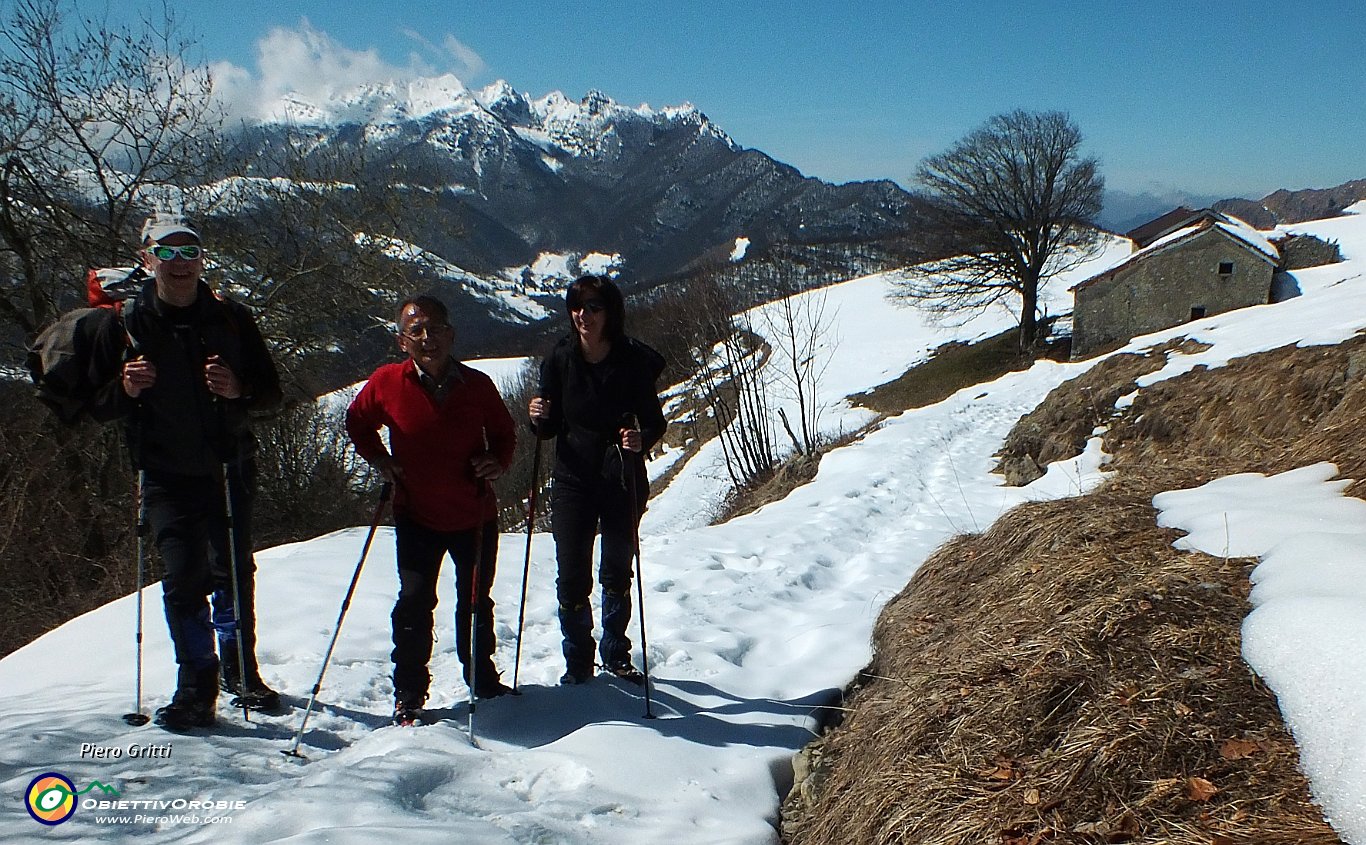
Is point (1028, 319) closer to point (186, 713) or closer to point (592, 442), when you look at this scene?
point (592, 442)

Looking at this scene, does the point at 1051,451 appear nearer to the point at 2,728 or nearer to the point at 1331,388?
the point at 1331,388

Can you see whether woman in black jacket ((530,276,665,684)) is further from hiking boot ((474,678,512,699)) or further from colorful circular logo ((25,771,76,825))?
colorful circular logo ((25,771,76,825))

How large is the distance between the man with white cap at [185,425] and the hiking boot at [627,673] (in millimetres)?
1881

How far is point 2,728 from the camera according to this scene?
331 centimetres

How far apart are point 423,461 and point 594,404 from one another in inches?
36.8

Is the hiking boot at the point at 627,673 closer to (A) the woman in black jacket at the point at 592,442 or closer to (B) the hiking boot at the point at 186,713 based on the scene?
(A) the woman in black jacket at the point at 592,442

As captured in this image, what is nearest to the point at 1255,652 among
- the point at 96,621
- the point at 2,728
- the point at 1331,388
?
the point at 2,728

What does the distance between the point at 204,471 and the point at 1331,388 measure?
337 inches

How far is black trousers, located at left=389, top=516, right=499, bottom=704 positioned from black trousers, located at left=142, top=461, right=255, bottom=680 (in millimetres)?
774

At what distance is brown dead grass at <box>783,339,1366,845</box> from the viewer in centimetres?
228

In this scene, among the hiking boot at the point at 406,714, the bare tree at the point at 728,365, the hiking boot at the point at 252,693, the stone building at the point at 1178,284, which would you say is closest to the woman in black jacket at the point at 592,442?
the hiking boot at the point at 406,714

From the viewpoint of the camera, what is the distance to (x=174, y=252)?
3.57m

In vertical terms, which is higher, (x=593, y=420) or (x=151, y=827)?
(x=593, y=420)

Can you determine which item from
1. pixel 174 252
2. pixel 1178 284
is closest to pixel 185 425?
pixel 174 252
